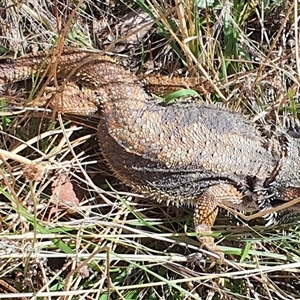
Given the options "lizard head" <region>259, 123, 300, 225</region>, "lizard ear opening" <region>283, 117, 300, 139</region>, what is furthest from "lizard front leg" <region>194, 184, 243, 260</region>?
"lizard ear opening" <region>283, 117, 300, 139</region>

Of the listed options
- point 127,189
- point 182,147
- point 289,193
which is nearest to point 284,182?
point 289,193

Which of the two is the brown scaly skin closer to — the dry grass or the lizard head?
the lizard head

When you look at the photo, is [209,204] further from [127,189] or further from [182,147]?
[127,189]

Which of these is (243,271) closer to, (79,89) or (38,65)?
(79,89)

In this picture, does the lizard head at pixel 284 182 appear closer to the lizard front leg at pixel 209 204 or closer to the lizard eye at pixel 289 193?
the lizard eye at pixel 289 193

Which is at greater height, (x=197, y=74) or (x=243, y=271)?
(x=197, y=74)

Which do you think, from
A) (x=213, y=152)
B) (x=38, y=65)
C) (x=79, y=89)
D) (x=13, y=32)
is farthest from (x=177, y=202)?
(x=13, y=32)
